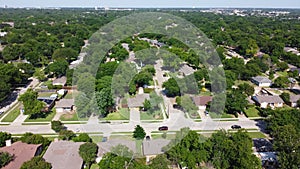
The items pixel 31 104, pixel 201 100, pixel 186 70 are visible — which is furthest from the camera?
pixel 186 70

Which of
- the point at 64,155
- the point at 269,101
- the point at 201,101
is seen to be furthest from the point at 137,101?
the point at 269,101

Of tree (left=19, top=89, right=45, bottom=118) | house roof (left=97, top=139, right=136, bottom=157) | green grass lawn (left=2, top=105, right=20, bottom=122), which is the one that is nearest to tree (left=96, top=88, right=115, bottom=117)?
house roof (left=97, top=139, right=136, bottom=157)

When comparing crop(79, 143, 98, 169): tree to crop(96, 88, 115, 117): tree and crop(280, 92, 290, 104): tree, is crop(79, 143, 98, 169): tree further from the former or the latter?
crop(280, 92, 290, 104): tree

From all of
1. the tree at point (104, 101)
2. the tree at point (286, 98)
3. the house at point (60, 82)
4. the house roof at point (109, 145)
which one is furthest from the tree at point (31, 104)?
the tree at point (286, 98)

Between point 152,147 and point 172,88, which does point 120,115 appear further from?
point 152,147

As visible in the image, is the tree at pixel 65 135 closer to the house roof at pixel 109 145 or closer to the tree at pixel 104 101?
the house roof at pixel 109 145
